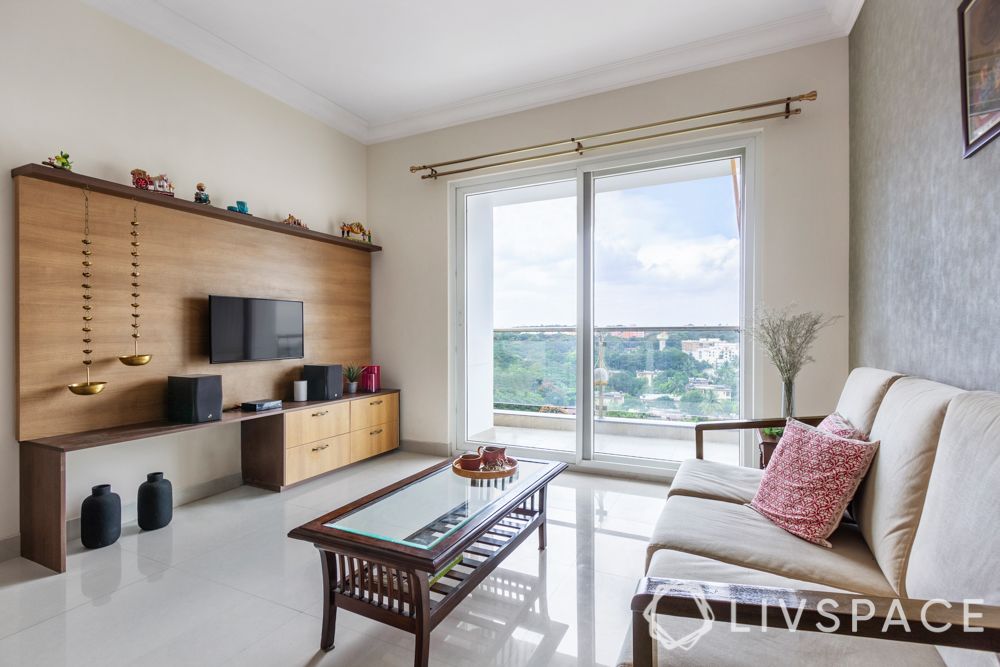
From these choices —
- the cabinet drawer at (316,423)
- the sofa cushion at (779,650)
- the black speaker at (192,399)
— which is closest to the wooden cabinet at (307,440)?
the cabinet drawer at (316,423)

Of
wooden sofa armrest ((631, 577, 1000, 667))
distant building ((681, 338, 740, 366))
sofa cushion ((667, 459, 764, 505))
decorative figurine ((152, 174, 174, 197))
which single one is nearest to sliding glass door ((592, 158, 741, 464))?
distant building ((681, 338, 740, 366))

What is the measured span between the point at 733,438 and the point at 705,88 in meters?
2.48

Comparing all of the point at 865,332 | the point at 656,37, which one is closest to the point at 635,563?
the point at 865,332

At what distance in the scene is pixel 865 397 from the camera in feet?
6.21

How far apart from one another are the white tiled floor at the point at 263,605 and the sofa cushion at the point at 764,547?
0.47 m

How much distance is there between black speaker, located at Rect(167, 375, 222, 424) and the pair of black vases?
0.36 m

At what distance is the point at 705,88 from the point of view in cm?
338

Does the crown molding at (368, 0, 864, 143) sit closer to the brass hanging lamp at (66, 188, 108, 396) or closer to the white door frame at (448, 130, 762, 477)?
the white door frame at (448, 130, 762, 477)

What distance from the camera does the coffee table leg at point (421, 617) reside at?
1.50 meters

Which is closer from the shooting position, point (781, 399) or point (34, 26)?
point (34, 26)

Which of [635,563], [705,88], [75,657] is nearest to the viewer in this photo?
[75,657]

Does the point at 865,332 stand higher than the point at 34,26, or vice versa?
the point at 34,26

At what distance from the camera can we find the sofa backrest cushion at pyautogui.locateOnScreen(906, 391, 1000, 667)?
3.17 ft

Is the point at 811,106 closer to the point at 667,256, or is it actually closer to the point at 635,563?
the point at 667,256
